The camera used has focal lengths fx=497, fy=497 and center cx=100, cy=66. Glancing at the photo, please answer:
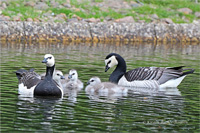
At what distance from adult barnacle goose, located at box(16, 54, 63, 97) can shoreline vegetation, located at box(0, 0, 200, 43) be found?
14.6 meters

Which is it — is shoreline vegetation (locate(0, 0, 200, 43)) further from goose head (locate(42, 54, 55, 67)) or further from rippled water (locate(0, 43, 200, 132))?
goose head (locate(42, 54, 55, 67))

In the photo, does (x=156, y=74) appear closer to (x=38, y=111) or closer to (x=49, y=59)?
(x=49, y=59)

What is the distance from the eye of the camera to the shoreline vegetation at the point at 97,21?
92.0 feet

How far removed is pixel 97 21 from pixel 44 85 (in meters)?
17.6

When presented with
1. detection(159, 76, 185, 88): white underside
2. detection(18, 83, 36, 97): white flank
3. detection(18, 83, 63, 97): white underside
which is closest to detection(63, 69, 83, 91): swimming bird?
detection(18, 83, 63, 97): white underside

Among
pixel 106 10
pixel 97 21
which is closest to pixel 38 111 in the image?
pixel 97 21

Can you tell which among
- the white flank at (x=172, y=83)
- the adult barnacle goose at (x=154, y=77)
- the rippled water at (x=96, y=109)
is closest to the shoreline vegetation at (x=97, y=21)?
the rippled water at (x=96, y=109)

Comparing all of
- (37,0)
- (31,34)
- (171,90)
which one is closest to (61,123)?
(171,90)

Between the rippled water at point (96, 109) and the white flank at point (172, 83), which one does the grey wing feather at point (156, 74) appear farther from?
the rippled water at point (96, 109)

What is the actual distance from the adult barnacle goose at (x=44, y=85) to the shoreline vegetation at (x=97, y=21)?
14569mm

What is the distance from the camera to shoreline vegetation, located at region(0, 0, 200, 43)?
28047 millimetres

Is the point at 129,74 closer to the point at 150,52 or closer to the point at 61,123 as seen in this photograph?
the point at 61,123

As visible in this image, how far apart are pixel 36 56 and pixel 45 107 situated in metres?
9.99

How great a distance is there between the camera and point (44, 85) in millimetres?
12562
